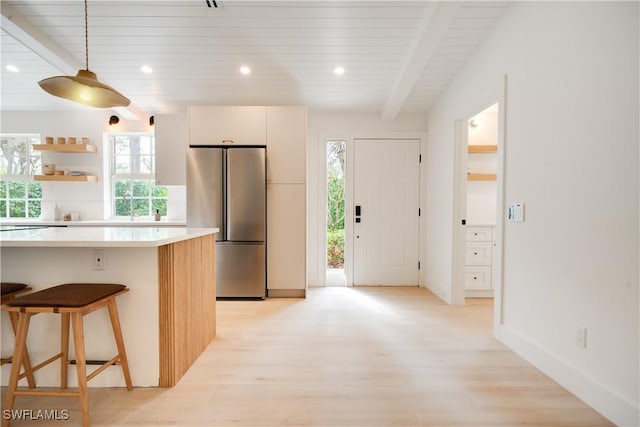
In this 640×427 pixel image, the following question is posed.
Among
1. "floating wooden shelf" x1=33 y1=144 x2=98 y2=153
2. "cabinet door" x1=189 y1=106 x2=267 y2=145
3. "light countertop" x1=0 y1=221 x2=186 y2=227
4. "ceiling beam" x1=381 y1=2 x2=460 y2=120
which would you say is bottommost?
"light countertop" x1=0 y1=221 x2=186 y2=227

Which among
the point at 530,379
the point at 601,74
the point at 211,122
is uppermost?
the point at 211,122

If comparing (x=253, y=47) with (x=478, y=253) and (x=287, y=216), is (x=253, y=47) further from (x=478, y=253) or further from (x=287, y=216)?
(x=478, y=253)

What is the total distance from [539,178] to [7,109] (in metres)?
6.27

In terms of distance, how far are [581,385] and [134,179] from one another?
5.06 m

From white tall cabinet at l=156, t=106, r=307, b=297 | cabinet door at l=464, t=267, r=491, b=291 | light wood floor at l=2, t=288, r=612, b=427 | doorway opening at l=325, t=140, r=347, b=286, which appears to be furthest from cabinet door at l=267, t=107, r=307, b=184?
cabinet door at l=464, t=267, r=491, b=291

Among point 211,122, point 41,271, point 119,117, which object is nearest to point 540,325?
point 41,271

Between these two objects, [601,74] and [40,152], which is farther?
[40,152]

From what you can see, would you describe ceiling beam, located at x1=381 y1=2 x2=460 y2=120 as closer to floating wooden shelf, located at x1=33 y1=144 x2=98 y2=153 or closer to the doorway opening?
the doorway opening

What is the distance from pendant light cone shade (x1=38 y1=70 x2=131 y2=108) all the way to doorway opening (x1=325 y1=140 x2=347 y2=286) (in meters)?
2.75

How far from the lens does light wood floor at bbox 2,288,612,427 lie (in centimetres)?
157

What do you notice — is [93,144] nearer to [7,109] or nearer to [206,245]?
[7,109]

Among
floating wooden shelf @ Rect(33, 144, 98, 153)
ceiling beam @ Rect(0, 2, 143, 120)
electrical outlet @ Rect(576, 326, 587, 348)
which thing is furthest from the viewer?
floating wooden shelf @ Rect(33, 144, 98, 153)

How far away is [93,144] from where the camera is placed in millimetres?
4332

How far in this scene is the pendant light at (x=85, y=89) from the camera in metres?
1.76
